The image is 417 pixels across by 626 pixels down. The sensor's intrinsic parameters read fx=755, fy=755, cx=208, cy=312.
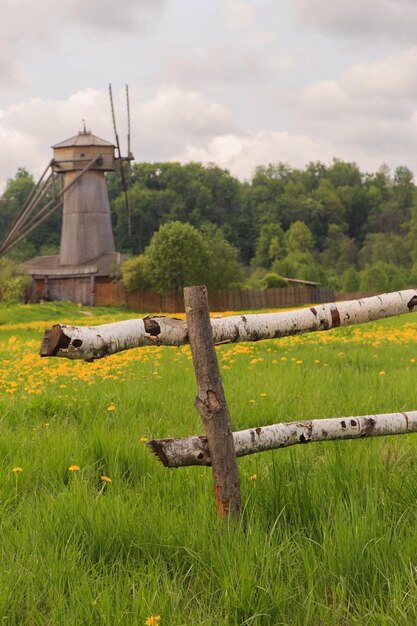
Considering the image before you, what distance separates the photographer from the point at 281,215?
124 m

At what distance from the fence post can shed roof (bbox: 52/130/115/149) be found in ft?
186

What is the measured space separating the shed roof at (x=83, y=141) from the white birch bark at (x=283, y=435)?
5651 cm

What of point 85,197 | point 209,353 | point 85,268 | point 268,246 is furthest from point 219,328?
point 268,246

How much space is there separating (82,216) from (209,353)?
57184mm

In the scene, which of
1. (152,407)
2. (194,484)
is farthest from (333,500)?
(152,407)

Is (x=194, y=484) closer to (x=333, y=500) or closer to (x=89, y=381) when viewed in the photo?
(x=333, y=500)

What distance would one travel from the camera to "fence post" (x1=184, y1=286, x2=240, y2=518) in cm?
404

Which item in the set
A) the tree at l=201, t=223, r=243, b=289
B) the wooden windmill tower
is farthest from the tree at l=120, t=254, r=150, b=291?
the tree at l=201, t=223, r=243, b=289

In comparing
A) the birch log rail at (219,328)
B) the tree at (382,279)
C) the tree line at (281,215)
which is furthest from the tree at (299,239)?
the birch log rail at (219,328)

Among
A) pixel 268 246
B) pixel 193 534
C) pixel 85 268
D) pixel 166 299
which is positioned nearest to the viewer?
pixel 193 534

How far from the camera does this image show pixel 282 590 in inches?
135

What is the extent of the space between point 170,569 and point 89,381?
6.24 metres

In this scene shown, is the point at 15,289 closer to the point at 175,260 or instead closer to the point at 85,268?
the point at 85,268

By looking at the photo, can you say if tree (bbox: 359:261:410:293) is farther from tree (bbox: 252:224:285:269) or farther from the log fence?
the log fence
